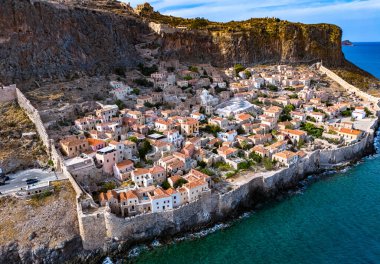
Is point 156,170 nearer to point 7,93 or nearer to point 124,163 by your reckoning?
point 124,163

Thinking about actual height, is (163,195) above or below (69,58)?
below

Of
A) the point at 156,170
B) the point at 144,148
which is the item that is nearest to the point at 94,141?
the point at 144,148

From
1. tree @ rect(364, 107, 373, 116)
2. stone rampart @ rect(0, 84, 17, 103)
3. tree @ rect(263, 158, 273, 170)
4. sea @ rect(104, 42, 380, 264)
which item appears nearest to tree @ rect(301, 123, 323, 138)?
sea @ rect(104, 42, 380, 264)

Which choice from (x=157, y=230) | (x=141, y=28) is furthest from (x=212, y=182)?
(x=141, y=28)

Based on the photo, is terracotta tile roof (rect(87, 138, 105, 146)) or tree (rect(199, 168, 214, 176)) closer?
tree (rect(199, 168, 214, 176))

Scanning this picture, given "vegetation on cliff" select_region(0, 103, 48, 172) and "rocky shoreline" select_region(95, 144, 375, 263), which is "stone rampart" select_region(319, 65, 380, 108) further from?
"vegetation on cliff" select_region(0, 103, 48, 172)

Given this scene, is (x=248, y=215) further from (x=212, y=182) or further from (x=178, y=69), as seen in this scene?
(x=178, y=69)
